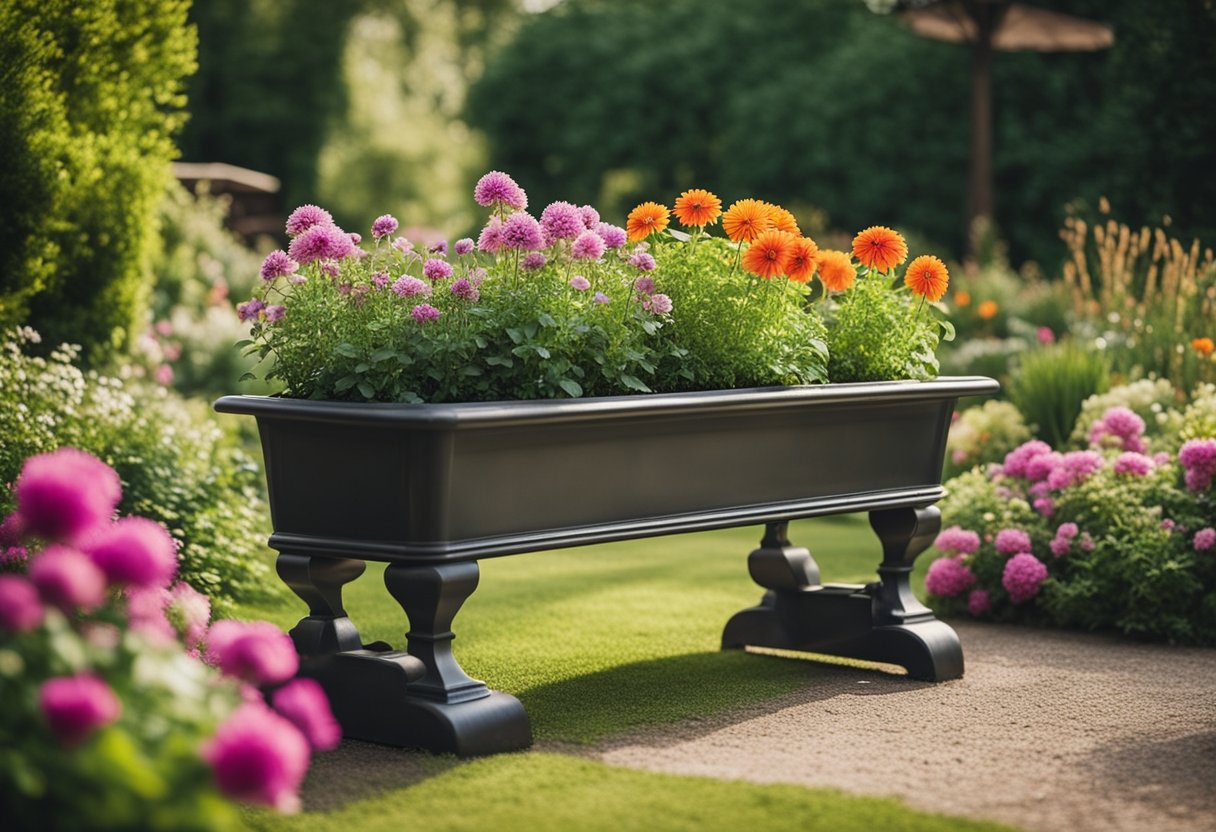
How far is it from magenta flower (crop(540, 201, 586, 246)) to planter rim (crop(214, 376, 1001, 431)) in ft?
1.57

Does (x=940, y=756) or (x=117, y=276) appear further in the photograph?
(x=117, y=276)

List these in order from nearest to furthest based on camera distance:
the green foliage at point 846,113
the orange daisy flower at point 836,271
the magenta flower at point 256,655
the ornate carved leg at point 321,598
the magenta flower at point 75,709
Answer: the magenta flower at point 75,709, the magenta flower at point 256,655, the ornate carved leg at point 321,598, the orange daisy flower at point 836,271, the green foliage at point 846,113

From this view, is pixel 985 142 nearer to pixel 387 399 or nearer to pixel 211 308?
pixel 211 308

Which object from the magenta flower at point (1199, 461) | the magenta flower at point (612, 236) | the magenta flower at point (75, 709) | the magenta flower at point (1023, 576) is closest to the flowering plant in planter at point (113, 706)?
the magenta flower at point (75, 709)

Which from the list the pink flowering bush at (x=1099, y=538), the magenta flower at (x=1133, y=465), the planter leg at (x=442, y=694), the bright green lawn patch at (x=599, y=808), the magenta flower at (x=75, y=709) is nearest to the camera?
the magenta flower at (x=75, y=709)

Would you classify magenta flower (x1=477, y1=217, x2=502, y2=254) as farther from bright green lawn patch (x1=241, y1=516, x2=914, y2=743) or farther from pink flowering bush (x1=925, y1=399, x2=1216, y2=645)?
pink flowering bush (x1=925, y1=399, x2=1216, y2=645)

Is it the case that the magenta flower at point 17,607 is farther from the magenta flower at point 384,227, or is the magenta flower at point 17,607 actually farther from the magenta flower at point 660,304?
the magenta flower at point 660,304

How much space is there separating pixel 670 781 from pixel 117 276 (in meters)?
4.11

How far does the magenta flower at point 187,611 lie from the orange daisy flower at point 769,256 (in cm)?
184

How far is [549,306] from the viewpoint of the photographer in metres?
4.07

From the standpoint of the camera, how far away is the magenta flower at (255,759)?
85.6 inches

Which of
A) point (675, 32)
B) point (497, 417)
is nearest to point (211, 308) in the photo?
point (497, 417)

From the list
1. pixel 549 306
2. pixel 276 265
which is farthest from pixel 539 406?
pixel 276 265

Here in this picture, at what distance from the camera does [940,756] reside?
12.8 feet
